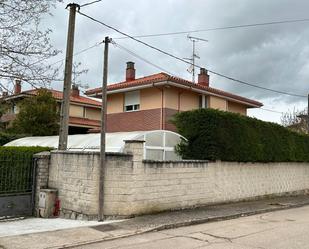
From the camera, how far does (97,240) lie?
9.81 metres

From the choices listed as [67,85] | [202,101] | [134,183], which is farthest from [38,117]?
[134,183]

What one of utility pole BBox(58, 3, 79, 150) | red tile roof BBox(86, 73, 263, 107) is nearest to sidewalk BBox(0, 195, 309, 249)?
utility pole BBox(58, 3, 79, 150)

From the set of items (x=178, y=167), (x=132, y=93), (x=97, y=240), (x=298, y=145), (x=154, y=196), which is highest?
(x=132, y=93)

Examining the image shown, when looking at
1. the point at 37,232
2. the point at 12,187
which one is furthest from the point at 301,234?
the point at 12,187

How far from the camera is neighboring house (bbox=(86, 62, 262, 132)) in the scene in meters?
25.1

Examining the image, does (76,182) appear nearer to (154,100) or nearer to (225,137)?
(225,137)

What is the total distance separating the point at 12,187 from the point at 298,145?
15629 millimetres

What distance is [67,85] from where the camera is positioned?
1470 cm

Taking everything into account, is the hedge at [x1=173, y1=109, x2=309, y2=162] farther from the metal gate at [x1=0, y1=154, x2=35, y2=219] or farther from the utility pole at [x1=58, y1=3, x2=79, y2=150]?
the metal gate at [x1=0, y1=154, x2=35, y2=219]

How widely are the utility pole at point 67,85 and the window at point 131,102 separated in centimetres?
1209

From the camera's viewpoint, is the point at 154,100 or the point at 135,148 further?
the point at 154,100

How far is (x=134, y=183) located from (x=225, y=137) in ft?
17.7

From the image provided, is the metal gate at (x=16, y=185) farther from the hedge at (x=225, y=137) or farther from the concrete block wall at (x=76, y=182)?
the hedge at (x=225, y=137)

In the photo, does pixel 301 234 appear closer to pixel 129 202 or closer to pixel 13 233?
pixel 129 202
